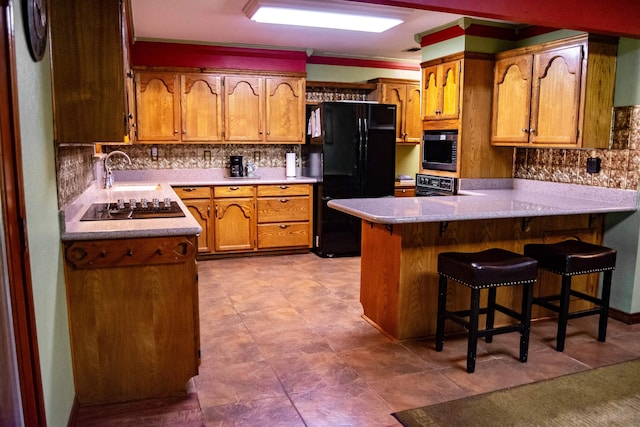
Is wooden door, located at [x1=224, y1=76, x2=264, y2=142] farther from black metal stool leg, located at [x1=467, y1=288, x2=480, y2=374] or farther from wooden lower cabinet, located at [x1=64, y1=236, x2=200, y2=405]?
black metal stool leg, located at [x1=467, y1=288, x2=480, y2=374]

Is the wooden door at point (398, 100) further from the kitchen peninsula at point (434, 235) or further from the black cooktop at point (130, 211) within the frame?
the black cooktop at point (130, 211)

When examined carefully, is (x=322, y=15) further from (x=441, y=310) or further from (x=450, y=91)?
(x=441, y=310)

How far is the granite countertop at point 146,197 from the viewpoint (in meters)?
2.38

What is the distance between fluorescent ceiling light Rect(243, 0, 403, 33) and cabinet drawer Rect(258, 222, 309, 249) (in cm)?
223

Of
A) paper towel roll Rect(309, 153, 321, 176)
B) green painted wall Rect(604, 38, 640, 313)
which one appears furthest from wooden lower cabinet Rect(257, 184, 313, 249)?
green painted wall Rect(604, 38, 640, 313)

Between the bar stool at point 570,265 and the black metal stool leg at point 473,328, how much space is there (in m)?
0.70

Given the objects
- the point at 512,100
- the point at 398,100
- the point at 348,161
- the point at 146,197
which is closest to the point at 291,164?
the point at 348,161

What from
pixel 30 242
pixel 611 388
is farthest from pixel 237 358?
pixel 611 388

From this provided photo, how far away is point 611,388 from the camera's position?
269 centimetres

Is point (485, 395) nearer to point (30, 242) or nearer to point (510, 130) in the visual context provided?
point (30, 242)

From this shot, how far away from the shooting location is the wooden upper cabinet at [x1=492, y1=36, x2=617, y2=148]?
365 cm

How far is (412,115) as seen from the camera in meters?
6.34

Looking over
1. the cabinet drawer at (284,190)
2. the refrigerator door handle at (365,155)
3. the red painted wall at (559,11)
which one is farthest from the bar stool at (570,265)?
the cabinet drawer at (284,190)

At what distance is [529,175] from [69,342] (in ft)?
12.9
